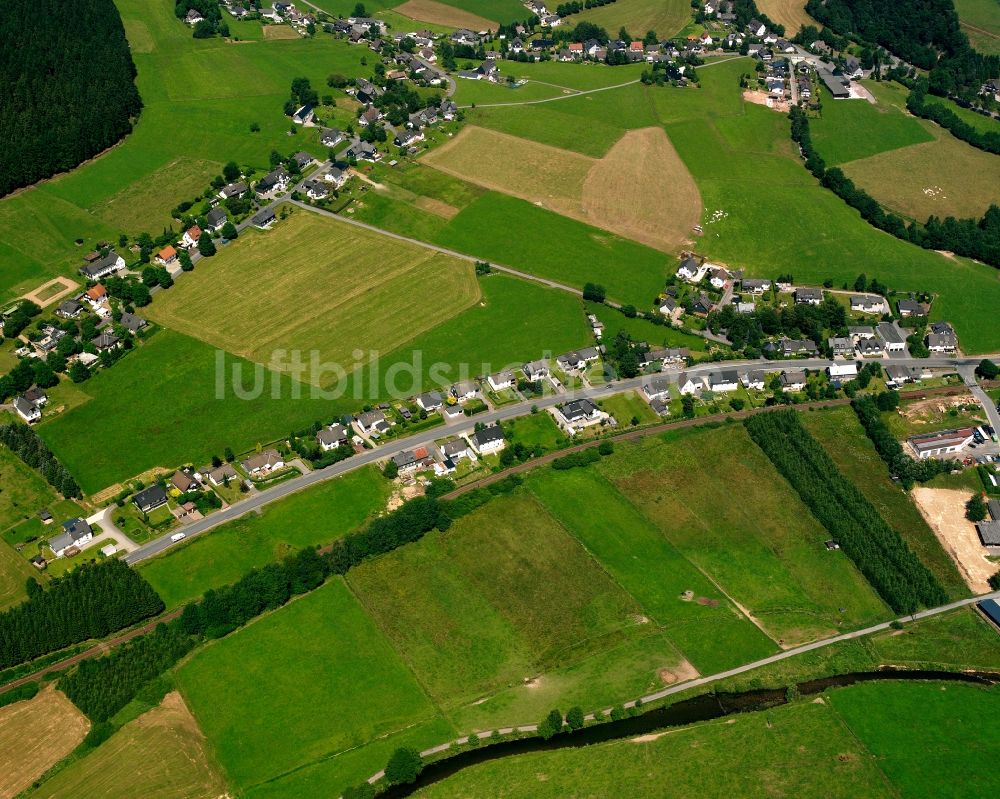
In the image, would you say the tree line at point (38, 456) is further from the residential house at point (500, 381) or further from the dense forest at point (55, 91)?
the dense forest at point (55, 91)

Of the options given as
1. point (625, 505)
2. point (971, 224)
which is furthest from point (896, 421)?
point (971, 224)

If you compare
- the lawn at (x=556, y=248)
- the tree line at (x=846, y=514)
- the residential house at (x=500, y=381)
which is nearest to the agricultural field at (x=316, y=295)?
the lawn at (x=556, y=248)

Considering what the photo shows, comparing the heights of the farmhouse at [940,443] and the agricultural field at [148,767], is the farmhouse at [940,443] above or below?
above

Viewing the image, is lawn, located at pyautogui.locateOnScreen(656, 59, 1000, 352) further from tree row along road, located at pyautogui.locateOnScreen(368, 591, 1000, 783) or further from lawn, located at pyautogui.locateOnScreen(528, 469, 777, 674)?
lawn, located at pyautogui.locateOnScreen(528, 469, 777, 674)

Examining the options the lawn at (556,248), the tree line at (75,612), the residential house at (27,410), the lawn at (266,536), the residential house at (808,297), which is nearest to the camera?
the tree line at (75,612)

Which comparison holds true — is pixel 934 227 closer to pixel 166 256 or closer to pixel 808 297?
pixel 808 297

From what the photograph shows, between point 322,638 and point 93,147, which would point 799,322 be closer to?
point 322,638
